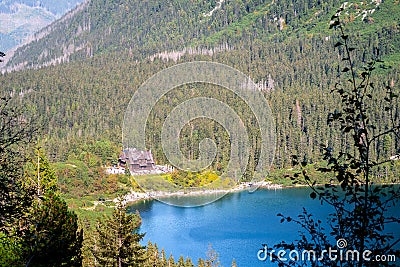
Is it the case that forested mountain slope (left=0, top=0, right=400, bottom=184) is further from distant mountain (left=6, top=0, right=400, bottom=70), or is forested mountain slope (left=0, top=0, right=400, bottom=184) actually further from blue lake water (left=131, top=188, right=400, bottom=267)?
blue lake water (left=131, top=188, right=400, bottom=267)

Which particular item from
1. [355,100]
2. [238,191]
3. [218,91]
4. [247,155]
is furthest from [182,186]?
[355,100]

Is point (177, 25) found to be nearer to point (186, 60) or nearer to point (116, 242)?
point (186, 60)

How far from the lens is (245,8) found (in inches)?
5527

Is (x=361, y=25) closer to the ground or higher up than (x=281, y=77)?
higher up

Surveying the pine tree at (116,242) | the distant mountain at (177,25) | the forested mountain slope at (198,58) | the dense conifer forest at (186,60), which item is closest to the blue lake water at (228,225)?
the dense conifer forest at (186,60)

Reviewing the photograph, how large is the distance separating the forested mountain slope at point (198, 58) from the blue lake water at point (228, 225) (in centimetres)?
977

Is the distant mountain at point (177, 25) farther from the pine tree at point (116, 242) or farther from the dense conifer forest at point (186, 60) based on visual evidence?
the pine tree at point (116, 242)

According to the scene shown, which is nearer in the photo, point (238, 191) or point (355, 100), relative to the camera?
point (355, 100)

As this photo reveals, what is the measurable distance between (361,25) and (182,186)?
6631 centimetres

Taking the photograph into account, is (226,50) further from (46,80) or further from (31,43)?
(31,43)

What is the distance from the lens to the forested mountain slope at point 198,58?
70.4 metres

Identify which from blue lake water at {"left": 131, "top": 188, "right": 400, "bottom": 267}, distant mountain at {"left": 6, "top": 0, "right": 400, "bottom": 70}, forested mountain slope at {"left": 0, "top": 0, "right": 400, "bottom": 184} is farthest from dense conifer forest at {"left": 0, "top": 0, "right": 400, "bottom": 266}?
blue lake water at {"left": 131, "top": 188, "right": 400, "bottom": 267}

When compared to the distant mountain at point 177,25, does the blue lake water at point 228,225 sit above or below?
below

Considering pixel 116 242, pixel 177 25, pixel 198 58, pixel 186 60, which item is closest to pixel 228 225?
pixel 116 242
